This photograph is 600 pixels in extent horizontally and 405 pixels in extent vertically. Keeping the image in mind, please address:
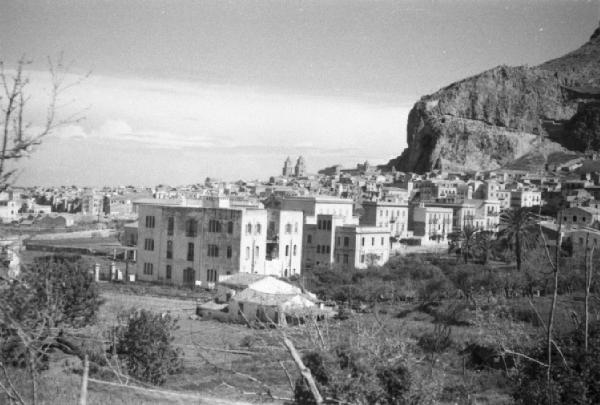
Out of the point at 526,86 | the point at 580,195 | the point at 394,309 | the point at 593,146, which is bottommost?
the point at 394,309

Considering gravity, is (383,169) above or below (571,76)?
below

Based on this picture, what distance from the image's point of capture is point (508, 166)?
151m

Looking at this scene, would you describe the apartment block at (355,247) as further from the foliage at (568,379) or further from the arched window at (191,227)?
the foliage at (568,379)

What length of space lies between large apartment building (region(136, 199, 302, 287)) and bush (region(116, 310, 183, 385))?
1936 centimetres

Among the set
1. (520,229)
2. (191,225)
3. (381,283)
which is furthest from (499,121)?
(191,225)

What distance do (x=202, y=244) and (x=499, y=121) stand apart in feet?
470

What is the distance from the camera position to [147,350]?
57.6ft

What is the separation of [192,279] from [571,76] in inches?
7142

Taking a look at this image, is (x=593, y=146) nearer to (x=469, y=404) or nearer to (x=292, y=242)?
(x=292, y=242)

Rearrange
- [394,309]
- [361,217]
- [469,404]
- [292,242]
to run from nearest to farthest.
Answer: [469,404] → [394,309] → [292,242] → [361,217]

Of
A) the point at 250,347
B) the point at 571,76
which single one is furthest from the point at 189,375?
the point at 571,76

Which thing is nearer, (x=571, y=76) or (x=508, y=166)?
(x=508, y=166)

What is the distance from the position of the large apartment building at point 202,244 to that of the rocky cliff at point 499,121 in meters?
119

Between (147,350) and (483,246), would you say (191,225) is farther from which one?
(483,246)
